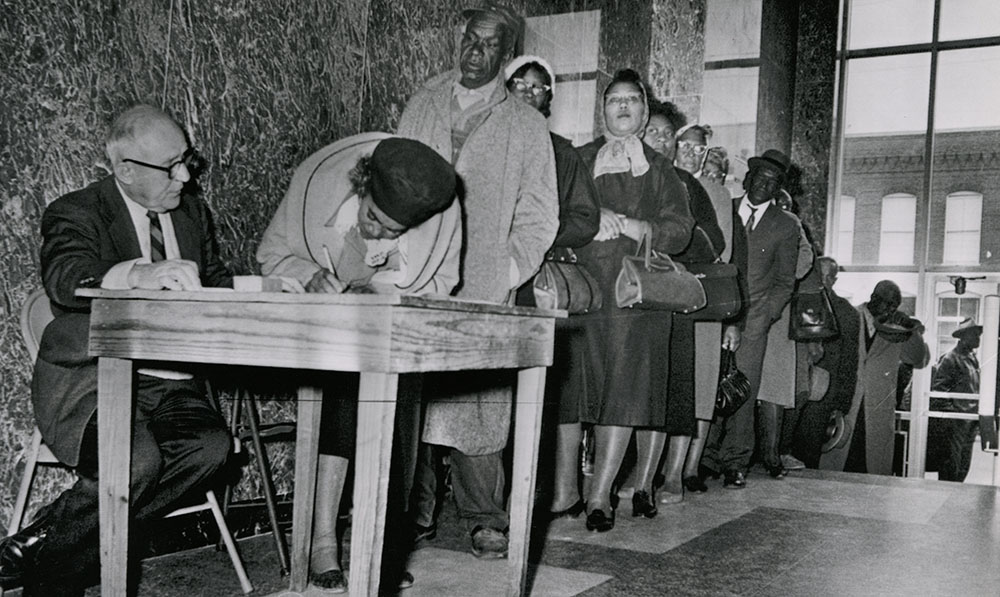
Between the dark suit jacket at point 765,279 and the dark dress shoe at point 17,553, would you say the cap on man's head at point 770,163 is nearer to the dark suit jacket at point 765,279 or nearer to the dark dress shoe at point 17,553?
the dark suit jacket at point 765,279

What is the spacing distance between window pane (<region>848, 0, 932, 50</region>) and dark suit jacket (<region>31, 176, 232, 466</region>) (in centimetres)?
882

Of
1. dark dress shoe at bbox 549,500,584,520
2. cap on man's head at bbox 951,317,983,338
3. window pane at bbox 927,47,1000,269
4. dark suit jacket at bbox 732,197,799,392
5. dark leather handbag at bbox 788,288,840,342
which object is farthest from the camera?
window pane at bbox 927,47,1000,269

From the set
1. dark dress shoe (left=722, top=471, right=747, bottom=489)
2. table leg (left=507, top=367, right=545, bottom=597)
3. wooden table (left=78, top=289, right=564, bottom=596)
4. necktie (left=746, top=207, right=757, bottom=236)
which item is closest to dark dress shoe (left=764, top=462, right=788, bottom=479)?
dark dress shoe (left=722, top=471, right=747, bottom=489)

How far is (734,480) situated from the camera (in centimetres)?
566

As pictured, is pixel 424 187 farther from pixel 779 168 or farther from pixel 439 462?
pixel 779 168

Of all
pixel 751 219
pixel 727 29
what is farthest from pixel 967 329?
pixel 751 219

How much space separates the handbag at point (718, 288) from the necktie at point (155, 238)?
2.56m

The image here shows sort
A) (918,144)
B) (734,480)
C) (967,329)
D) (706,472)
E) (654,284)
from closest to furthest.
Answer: (654,284)
(734,480)
(706,472)
(967,329)
(918,144)

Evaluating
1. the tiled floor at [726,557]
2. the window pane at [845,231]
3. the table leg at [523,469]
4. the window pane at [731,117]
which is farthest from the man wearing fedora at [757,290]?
the window pane at [845,231]

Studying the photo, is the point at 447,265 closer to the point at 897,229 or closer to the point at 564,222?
the point at 564,222

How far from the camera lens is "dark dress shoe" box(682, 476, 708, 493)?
5.36 metres

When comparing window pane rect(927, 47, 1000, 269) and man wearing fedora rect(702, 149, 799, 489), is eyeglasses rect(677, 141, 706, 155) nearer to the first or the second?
man wearing fedora rect(702, 149, 799, 489)

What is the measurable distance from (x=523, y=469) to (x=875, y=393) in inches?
233

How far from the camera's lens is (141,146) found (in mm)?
2549
